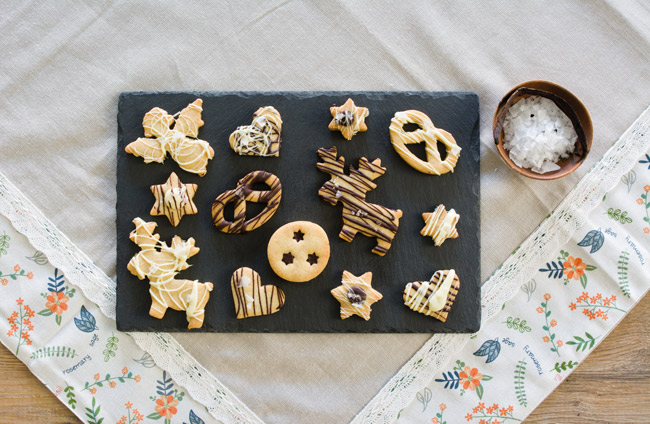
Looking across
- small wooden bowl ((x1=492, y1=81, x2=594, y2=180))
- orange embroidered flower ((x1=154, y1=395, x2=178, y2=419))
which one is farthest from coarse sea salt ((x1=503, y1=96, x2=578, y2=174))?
orange embroidered flower ((x1=154, y1=395, x2=178, y2=419))

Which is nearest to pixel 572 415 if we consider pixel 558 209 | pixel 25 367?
pixel 558 209

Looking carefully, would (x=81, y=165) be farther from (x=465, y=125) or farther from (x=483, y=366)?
(x=483, y=366)

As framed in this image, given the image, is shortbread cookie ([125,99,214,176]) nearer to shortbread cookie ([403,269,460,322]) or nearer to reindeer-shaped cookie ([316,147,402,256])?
reindeer-shaped cookie ([316,147,402,256])

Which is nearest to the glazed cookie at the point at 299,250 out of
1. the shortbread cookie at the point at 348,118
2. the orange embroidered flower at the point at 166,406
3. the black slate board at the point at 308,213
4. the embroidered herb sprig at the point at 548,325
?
the black slate board at the point at 308,213

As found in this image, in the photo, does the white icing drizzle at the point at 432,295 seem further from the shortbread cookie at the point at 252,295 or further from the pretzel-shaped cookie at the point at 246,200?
the pretzel-shaped cookie at the point at 246,200

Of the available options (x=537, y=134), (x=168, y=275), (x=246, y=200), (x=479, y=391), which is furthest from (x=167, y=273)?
(x=537, y=134)

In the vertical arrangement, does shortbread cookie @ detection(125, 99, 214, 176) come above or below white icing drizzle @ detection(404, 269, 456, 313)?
below
